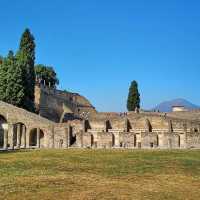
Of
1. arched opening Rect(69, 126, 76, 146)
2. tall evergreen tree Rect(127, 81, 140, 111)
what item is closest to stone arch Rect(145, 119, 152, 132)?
arched opening Rect(69, 126, 76, 146)

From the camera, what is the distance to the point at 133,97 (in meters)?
78.4

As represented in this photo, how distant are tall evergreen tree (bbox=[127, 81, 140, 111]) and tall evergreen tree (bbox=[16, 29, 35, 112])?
70.2 feet

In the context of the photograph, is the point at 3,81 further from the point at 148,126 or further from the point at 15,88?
the point at 148,126

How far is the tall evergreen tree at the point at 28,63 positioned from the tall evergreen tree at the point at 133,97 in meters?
21.4

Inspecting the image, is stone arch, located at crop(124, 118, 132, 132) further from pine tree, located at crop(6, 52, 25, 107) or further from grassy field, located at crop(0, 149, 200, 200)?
grassy field, located at crop(0, 149, 200, 200)

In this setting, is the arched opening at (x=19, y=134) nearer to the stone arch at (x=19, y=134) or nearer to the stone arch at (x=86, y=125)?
the stone arch at (x=19, y=134)

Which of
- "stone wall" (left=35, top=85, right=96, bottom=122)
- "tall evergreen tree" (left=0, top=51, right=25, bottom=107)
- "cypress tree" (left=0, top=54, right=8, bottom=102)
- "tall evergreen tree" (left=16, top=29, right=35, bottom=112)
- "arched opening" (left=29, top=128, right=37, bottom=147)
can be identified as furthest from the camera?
"stone wall" (left=35, top=85, right=96, bottom=122)

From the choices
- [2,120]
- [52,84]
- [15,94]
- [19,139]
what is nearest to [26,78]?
[15,94]

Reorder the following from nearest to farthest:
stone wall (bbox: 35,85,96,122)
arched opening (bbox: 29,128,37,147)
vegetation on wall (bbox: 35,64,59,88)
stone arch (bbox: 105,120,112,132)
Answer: arched opening (bbox: 29,128,37,147) < stone arch (bbox: 105,120,112,132) < stone wall (bbox: 35,85,96,122) < vegetation on wall (bbox: 35,64,59,88)

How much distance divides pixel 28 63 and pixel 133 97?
80.4ft

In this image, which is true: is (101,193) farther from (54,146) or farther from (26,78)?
(26,78)

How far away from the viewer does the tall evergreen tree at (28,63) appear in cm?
5603

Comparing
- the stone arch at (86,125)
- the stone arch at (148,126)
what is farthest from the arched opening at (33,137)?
the stone arch at (148,126)

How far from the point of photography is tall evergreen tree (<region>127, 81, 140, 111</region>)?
77938 mm
